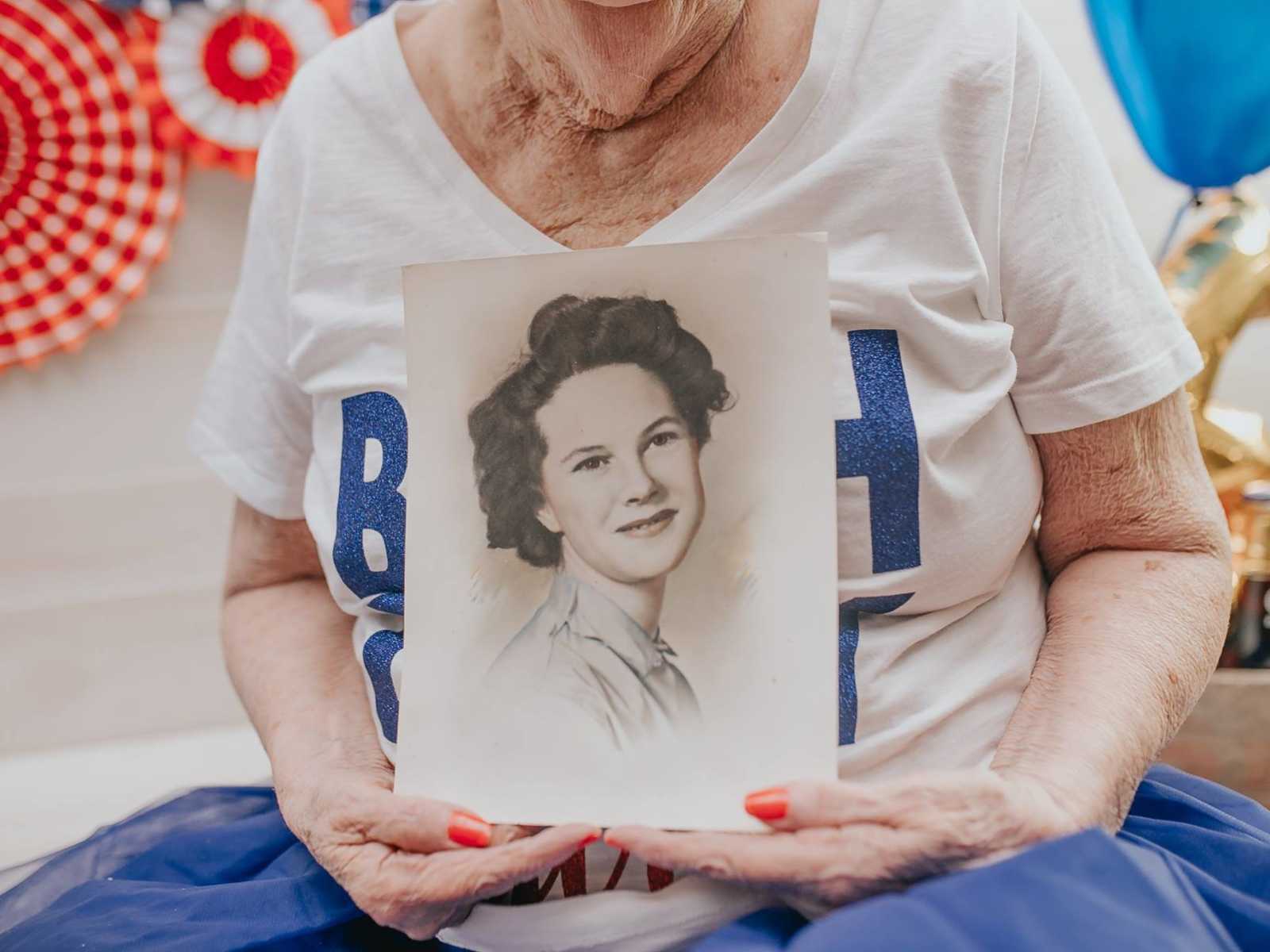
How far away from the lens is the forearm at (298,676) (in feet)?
2.70

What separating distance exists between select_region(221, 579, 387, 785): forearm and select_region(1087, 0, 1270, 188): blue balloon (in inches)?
38.5

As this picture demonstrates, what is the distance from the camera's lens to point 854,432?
0.70m

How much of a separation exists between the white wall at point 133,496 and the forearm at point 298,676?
2.25ft

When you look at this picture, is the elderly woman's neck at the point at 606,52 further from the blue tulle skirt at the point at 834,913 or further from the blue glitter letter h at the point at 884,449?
the blue tulle skirt at the point at 834,913

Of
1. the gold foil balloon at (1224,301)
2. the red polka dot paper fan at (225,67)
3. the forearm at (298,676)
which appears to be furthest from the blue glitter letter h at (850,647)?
the red polka dot paper fan at (225,67)

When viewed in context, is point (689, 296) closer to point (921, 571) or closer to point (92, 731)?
point (921, 571)

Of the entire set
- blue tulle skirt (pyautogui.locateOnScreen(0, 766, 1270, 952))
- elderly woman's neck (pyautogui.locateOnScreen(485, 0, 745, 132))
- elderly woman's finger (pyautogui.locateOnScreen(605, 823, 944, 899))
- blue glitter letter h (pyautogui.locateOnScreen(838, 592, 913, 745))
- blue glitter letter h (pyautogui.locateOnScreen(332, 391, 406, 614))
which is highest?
elderly woman's neck (pyautogui.locateOnScreen(485, 0, 745, 132))

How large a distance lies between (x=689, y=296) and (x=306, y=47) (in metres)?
1.05

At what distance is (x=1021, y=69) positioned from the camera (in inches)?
28.5

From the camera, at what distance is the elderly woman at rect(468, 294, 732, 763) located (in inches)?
25.4

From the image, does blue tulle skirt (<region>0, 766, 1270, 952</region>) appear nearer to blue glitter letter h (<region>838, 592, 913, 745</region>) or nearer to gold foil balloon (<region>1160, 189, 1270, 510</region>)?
blue glitter letter h (<region>838, 592, 913, 745</region>)

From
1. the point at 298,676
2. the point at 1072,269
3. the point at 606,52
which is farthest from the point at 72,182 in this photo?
the point at 1072,269

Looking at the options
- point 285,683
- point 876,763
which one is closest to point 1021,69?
point 876,763

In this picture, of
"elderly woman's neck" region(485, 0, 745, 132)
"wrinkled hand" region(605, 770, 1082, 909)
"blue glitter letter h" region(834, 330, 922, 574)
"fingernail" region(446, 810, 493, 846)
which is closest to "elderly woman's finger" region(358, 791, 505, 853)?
"fingernail" region(446, 810, 493, 846)
